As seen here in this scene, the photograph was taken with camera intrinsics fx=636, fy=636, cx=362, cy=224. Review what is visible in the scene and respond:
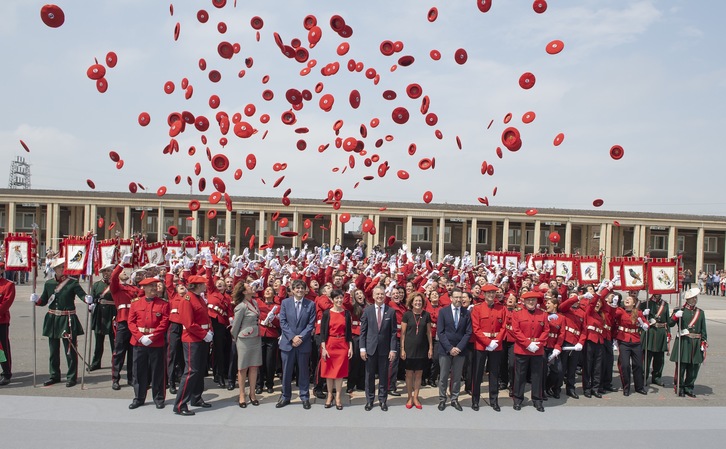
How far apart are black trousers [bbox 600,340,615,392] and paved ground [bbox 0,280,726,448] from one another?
0.25 meters

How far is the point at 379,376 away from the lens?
9039 mm

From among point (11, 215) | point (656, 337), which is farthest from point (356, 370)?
point (11, 215)

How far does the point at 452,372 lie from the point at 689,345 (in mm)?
4127

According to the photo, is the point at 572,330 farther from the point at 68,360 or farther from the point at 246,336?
the point at 68,360

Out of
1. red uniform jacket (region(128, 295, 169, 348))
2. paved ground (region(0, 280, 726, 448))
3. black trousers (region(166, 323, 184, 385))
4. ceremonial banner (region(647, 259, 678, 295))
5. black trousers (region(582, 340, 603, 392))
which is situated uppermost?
ceremonial banner (region(647, 259, 678, 295))

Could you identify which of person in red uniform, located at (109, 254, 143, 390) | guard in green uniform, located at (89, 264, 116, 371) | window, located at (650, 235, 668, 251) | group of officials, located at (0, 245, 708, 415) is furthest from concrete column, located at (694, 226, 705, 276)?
person in red uniform, located at (109, 254, 143, 390)

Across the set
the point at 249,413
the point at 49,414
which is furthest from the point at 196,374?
the point at 49,414

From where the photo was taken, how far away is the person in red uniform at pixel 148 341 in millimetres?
8555

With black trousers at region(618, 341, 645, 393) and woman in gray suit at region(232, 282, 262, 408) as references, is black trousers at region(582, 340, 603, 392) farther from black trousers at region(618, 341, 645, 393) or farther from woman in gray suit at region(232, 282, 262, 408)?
woman in gray suit at region(232, 282, 262, 408)

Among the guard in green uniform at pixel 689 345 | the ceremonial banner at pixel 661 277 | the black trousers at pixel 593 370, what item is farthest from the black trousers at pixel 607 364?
the ceremonial banner at pixel 661 277

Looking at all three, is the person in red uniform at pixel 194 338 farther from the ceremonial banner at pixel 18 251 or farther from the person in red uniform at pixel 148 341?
the ceremonial banner at pixel 18 251

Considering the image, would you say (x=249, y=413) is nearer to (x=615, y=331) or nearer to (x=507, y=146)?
(x=615, y=331)

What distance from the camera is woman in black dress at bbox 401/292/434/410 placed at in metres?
9.14

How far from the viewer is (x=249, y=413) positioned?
332 inches
